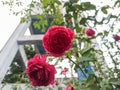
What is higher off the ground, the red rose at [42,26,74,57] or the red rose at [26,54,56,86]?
the red rose at [42,26,74,57]

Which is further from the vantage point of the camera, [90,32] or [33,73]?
[90,32]

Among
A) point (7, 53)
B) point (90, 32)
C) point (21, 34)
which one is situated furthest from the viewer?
point (21, 34)

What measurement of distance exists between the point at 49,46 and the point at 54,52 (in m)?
0.03

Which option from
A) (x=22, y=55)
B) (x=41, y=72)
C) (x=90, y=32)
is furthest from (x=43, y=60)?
(x=22, y=55)

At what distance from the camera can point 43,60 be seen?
85 cm

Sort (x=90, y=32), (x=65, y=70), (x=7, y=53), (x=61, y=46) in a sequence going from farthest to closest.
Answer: (x=7, y=53)
(x=65, y=70)
(x=90, y=32)
(x=61, y=46)

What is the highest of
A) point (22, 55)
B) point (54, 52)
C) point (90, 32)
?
point (54, 52)

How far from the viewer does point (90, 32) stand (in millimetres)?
1344

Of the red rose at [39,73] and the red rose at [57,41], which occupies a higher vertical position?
the red rose at [57,41]

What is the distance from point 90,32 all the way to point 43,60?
55 cm

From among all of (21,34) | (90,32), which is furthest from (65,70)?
(21,34)

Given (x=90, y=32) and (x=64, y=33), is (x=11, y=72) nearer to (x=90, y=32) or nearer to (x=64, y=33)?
(x=90, y=32)

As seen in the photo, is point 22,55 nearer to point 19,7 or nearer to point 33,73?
point 19,7

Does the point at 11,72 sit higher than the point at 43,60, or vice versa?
the point at 43,60
